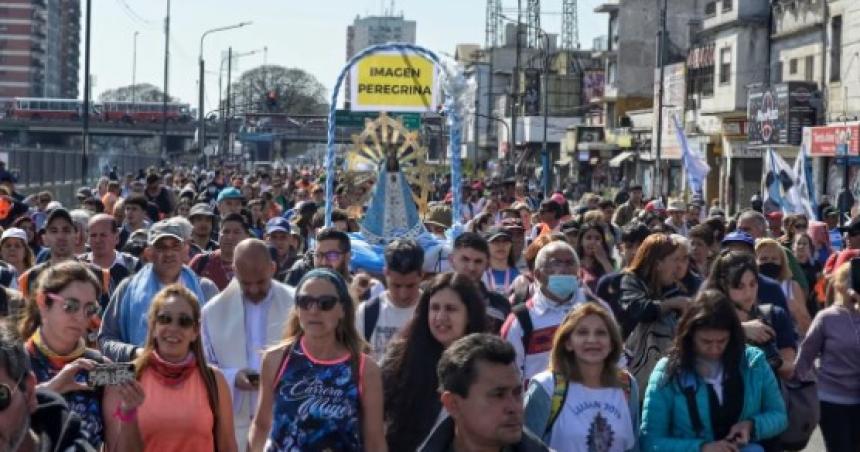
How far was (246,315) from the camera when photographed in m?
7.95

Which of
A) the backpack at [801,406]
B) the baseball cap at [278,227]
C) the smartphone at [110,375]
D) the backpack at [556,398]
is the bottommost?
the backpack at [801,406]

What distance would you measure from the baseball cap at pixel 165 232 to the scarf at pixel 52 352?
2.25 metres

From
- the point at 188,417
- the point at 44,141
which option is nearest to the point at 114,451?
the point at 188,417

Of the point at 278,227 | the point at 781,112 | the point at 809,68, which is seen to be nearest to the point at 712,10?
the point at 809,68

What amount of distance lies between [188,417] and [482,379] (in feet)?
5.81

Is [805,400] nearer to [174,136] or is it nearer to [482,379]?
[482,379]

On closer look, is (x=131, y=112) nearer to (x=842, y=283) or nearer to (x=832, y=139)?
(x=832, y=139)

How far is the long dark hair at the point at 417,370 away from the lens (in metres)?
6.46

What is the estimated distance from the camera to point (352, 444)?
6.14 meters

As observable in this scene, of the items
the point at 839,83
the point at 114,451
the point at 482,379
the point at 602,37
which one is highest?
the point at 602,37

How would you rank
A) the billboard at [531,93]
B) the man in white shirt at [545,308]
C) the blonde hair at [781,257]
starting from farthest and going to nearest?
the billboard at [531,93], the blonde hair at [781,257], the man in white shirt at [545,308]

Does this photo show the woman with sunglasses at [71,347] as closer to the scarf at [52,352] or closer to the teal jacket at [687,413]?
the scarf at [52,352]

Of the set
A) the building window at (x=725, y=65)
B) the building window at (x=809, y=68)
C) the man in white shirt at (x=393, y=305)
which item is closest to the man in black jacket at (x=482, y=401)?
the man in white shirt at (x=393, y=305)

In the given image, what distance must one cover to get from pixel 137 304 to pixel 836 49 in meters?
35.9
